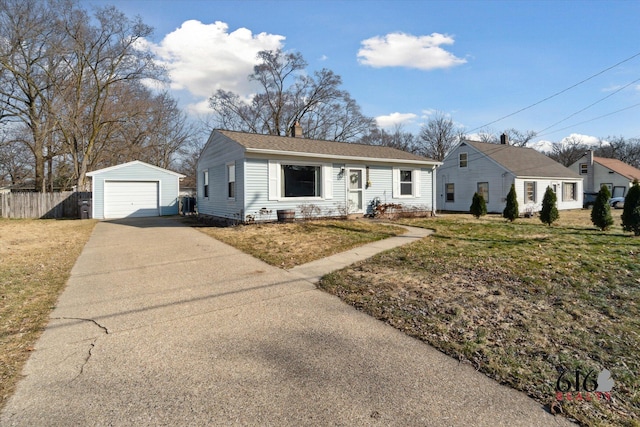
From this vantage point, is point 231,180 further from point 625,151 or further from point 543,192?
point 625,151

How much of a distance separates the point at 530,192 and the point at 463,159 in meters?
4.63

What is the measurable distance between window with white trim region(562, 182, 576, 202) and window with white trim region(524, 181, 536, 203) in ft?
13.2

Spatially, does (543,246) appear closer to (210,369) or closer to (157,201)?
(210,369)

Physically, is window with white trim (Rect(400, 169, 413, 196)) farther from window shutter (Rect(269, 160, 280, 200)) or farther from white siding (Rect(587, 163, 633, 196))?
white siding (Rect(587, 163, 633, 196))

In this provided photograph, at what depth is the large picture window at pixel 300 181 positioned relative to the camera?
12.9 m

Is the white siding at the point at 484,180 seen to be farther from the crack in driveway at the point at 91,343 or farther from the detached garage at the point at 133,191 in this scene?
the crack in driveway at the point at 91,343

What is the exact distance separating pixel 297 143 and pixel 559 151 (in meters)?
55.3

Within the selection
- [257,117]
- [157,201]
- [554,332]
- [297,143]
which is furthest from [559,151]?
[554,332]

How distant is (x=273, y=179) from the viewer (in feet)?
40.8

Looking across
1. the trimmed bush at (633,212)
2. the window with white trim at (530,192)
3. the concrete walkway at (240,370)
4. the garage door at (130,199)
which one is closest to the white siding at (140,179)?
the garage door at (130,199)

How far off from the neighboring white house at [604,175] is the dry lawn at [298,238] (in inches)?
1141

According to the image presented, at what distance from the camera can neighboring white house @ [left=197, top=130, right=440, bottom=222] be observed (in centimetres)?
1220

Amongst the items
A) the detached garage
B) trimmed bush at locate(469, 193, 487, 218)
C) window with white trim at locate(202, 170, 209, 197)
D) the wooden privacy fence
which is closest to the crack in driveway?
window with white trim at locate(202, 170, 209, 197)

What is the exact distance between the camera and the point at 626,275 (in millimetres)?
5281
